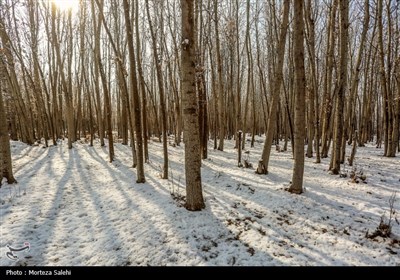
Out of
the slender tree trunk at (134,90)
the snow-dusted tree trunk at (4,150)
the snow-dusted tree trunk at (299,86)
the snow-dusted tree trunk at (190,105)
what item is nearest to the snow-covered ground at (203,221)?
the snow-dusted tree trunk at (4,150)

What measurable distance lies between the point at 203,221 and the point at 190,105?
209 centimetres

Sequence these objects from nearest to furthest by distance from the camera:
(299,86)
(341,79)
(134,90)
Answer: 1. (299,86)
2. (134,90)
3. (341,79)

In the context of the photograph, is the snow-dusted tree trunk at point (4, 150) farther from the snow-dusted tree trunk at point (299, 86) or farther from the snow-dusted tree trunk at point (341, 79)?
the snow-dusted tree trunk at point (341, 79)

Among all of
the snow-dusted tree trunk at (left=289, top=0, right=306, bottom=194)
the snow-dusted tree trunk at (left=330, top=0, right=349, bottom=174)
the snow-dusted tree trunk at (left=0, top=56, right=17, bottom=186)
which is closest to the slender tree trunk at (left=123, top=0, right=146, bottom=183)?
the snow-dusted tree trunk at (left=0, top=56, right=17, bottom=186)

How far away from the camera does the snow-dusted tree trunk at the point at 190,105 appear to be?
165 inches

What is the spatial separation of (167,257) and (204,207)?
5.17 ft

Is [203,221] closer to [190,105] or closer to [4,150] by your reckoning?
[190,105]

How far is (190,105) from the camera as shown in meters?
4.32

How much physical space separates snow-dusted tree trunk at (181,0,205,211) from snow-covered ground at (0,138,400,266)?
21.3 inches

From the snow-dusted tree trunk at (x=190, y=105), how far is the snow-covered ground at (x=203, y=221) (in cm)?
54

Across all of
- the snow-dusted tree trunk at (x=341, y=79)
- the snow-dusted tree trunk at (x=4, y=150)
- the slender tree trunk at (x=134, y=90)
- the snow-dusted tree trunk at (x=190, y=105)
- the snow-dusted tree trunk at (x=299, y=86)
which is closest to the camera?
the snow-dusted tree trunk at (x=190, y=105)

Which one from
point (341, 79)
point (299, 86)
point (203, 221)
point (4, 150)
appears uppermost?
point (341, 79)

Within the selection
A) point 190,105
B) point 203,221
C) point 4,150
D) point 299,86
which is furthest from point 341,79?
point 4,150
